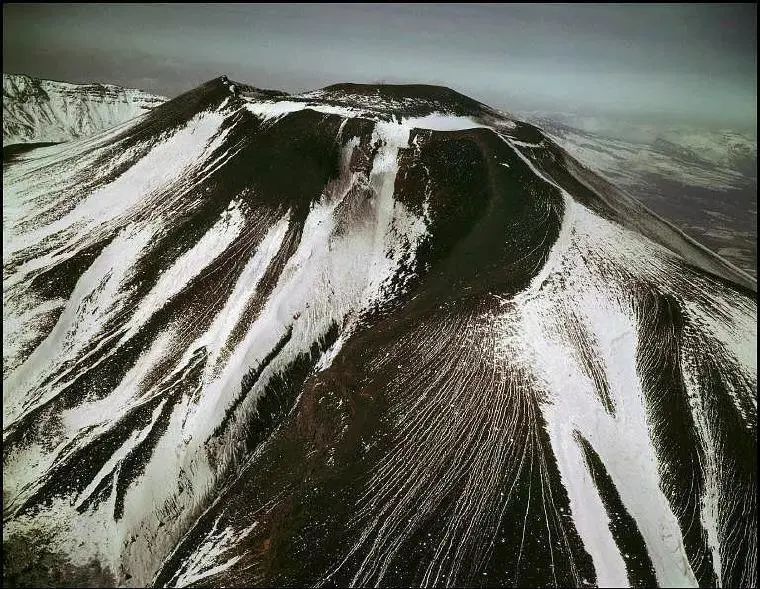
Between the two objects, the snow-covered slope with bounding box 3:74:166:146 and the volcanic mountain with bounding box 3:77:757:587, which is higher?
the snow-covered slope with bounding box 3:74:166:146

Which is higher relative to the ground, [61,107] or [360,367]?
[61,107]

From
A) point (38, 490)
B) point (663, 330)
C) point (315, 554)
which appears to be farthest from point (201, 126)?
point (663, 330)

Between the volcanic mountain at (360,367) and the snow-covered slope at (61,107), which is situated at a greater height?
the snow-covered slope at (61,107)

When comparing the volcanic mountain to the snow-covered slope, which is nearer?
the volcanic mountain

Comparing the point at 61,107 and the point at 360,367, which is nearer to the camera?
the point at 360,367

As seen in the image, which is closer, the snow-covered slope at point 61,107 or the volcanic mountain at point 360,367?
the volcanic mountain at point 360,367
